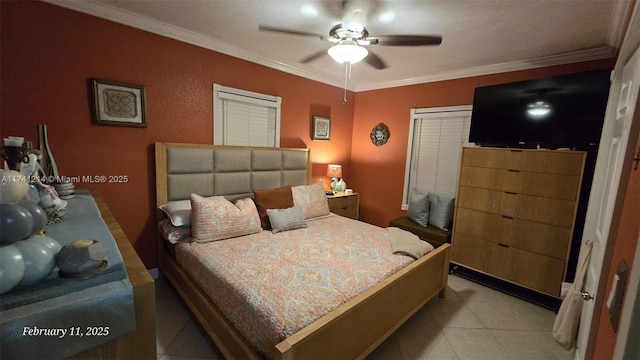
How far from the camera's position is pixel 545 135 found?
8.58ft

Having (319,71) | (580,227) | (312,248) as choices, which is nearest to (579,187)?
(580,227)

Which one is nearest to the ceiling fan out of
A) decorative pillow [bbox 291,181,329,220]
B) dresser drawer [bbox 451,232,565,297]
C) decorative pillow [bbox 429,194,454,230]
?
decorative pillow [bbox 291,181,329,220]

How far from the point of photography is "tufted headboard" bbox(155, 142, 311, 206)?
2633 millimetres

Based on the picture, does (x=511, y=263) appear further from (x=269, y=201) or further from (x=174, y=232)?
(x=174, y=232)

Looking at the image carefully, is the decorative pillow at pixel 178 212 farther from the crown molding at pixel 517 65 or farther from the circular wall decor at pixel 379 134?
the crown molding at pixel 517 65

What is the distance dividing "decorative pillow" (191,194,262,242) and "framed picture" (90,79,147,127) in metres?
0.89

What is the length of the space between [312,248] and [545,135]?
8.28 ft

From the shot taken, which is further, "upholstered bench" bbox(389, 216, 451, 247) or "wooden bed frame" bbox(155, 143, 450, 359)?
"upholstered bench" bbox(389, 216, 451, 247)

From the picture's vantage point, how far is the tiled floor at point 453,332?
1925 mm

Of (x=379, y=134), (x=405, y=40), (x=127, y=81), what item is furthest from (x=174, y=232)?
(x=379, y=134)

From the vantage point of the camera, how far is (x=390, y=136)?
4.19 m

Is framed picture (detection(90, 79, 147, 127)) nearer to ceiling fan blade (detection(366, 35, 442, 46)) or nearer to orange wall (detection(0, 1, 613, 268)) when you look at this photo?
orange wall (detection(0, 1, 613, 268))

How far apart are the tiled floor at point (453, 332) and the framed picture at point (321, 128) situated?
8.56 feet

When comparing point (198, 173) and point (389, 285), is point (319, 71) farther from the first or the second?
point (389, 285)
